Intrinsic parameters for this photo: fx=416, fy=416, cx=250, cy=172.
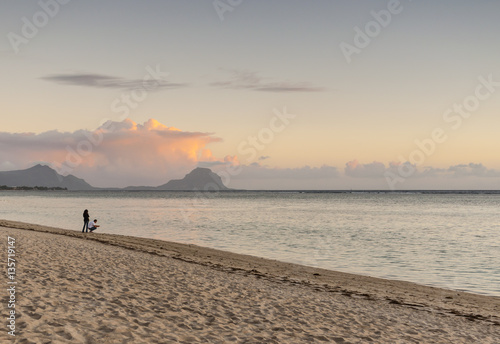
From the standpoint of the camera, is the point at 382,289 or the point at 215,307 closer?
the point at 215,307

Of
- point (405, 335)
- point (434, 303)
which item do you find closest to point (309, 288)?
point (434, 303)

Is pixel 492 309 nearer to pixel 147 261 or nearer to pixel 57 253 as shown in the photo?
pixel 147 261

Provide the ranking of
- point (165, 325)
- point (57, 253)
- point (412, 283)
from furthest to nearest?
point (412, 283), point (57, 253), point (165, 325)

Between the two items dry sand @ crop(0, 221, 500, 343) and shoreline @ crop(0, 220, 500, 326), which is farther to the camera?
shoreline @ crop(0, 220, 500, 326)

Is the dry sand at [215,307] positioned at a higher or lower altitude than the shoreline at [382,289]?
higher

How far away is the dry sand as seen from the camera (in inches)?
368

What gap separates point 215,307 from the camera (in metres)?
12.1

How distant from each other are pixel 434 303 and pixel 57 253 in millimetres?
16876

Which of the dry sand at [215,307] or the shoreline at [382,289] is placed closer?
the dry sand at [215,307]

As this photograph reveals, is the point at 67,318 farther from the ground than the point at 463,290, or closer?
farther from the ground

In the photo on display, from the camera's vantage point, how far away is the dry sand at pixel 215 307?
9.36 meters

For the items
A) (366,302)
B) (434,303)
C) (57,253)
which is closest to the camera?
(366,302)

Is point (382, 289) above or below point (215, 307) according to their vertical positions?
below

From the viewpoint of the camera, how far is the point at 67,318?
9508 mm
